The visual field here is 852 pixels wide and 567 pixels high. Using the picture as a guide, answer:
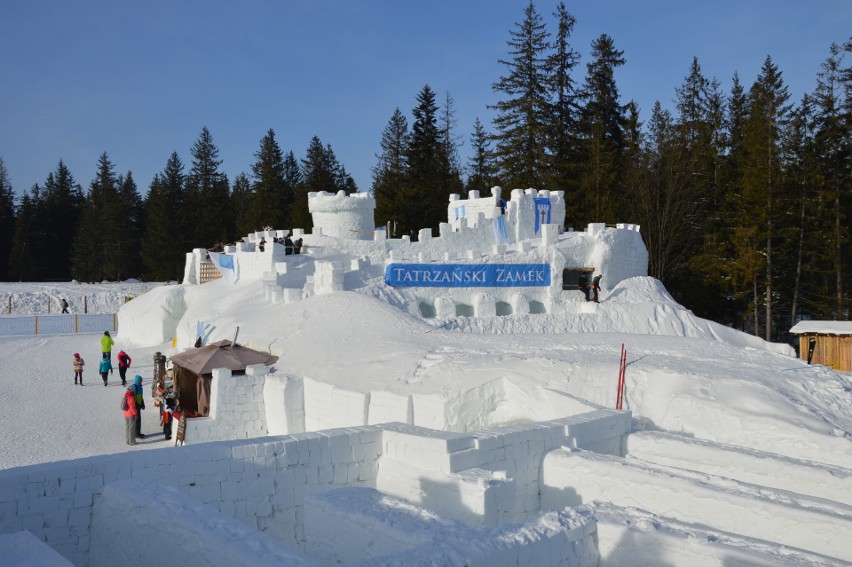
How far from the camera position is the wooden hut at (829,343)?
15.6m

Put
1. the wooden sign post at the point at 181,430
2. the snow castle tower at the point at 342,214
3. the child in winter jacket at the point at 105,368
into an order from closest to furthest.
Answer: the wooden sign post at the point at 181,430 → the child in winter jacket at the point at 105,368 → the snow castle tower at the point at 342,214

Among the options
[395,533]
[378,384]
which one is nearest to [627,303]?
[378,384]

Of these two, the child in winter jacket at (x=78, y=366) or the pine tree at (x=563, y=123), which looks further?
the pine tree at (x=563, y=123)

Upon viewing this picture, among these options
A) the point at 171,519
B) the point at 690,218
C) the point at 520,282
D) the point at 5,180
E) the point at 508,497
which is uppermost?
the point at 5,180

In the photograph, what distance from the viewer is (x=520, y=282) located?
819 inches

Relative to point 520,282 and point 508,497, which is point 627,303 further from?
point 508,497

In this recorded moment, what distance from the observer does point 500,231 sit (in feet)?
84.3

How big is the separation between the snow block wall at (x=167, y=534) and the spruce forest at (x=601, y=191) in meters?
27.3

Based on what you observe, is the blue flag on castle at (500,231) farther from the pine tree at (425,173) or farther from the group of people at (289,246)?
the pine tree at (425,173)

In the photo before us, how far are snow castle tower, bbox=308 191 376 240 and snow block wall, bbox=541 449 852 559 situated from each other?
64.1ft

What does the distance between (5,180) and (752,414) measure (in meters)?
67.2

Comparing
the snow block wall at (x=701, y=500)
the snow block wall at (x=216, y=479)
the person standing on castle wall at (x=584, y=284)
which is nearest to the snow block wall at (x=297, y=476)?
the snow block wall at (x=216, y=479)

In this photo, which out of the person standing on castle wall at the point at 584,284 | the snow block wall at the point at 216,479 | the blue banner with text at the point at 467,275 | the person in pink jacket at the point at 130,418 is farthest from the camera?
the person standing on castle wall at the point at 584,284

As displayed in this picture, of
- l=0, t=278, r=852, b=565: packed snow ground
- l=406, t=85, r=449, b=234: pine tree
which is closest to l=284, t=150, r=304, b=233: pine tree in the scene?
l=406, t=85, r=449, b=234: pine tree
